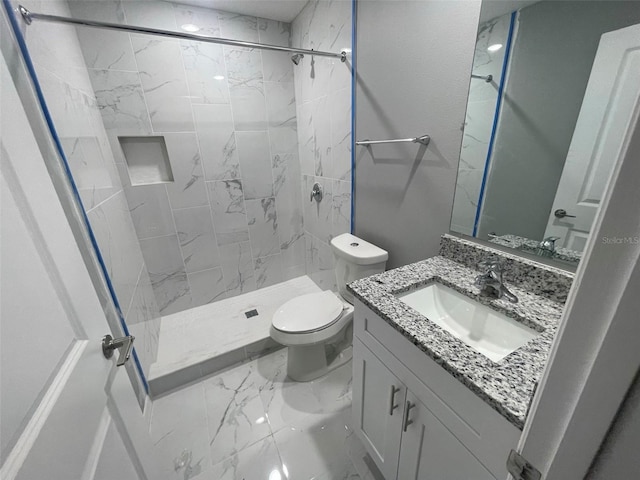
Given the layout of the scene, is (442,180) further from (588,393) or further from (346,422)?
(346,422)

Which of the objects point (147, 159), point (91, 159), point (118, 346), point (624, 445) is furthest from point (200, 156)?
point (624, 445)

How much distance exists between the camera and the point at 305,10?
5.79ft

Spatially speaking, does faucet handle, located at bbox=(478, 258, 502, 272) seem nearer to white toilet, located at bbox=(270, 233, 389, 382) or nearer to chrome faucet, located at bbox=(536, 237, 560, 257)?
chrome faucet, located at bbox=(536, 237, 560, 257)

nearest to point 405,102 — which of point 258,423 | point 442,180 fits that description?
point 442,180

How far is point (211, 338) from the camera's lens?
1.90 metres

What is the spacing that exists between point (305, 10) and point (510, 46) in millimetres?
1524

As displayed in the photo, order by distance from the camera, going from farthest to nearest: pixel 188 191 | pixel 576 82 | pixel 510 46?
pixel 188 191, pixel 510 46, pixel 576 82

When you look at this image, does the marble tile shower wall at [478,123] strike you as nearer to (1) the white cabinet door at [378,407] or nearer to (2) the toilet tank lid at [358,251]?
(2) the toilet tank lid at [358,251]

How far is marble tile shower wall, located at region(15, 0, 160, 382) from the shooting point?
1.04 m

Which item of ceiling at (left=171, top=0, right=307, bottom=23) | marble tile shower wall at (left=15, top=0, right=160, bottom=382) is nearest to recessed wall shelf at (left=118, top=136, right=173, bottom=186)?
marble tile shower wall at (left=15, top=0, right=160, bottom=382)

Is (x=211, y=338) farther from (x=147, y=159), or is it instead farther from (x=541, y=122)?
(x=541, y=122)

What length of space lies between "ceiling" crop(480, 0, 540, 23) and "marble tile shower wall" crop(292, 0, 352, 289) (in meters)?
0.76

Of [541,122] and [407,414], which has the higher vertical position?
[541,122]

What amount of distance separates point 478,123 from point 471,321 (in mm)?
732
